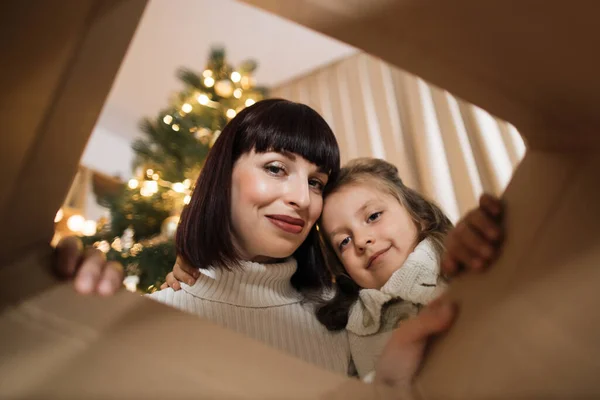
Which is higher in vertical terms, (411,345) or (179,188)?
(411,345)

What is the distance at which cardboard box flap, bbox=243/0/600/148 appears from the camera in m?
0.23

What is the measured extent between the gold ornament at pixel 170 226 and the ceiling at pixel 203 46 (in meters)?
0.83

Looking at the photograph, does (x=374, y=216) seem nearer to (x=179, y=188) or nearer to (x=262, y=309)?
(x=262, y=309)

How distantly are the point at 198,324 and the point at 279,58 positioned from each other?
6.22 ft

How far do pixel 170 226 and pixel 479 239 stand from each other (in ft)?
3.49

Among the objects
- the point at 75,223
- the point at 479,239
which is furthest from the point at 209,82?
the point at 479,239

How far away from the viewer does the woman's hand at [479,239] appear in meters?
0.30

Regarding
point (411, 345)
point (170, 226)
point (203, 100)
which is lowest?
point (170, 226)

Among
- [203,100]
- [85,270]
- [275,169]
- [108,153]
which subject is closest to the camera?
[85,270]

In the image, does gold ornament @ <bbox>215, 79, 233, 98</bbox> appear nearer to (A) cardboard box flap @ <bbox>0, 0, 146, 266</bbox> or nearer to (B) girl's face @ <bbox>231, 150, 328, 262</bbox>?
(B) girl's face @ <bbox>231, 150, 328, 262</bbox>

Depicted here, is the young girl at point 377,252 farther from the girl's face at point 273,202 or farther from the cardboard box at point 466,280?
the cardboard box at point 466,280

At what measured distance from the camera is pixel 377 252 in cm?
74

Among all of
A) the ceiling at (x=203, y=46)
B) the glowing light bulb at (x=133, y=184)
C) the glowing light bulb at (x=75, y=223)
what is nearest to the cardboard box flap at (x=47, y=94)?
the glowing light bulb at (x=133, y=184)

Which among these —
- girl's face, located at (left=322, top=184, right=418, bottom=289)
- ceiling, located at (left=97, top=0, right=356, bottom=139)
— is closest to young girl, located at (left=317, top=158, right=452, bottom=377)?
girl's face, located at (left=322, top=184, right=418, bottom=289)
